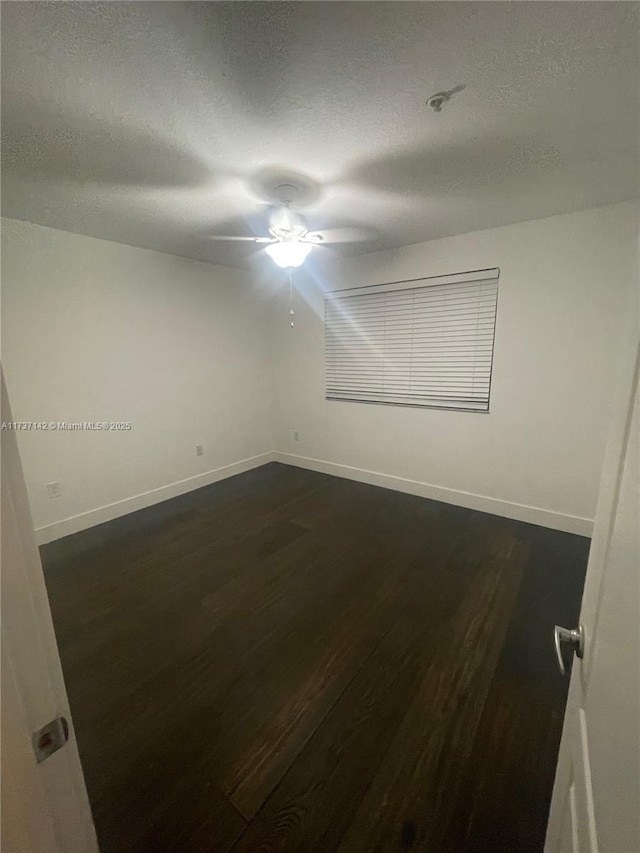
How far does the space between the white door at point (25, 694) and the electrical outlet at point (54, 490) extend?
2.66 meters

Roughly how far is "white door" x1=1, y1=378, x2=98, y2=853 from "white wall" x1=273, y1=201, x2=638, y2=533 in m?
3.09

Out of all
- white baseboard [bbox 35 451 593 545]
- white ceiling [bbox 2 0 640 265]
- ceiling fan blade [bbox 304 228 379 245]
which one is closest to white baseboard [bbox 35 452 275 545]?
white baseboard [bbox 35 451 593 545]

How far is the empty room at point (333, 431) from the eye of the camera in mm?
787

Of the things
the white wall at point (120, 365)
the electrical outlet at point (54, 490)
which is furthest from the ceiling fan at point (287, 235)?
the electrical outlet at point (54, 490)

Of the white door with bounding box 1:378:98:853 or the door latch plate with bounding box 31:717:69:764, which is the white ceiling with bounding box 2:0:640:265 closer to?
the white door with bounding box 1:378:98:853

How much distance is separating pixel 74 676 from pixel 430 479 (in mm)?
2937

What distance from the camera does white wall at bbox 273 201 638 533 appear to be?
2.37 metres

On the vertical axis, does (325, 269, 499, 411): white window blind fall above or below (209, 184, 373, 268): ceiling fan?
below

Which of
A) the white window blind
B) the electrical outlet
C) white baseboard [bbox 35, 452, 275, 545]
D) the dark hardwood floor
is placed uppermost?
the white window blind

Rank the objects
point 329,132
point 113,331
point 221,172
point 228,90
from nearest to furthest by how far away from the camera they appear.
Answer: point 228,90 < point 329,132 < point 221,172 < point 113,331

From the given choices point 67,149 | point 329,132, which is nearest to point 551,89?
point 329,132

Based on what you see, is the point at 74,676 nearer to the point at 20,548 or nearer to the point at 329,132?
the point at 20,548

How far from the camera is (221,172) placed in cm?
176

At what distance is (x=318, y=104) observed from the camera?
1.30m
